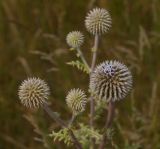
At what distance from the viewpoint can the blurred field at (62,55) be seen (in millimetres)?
3719

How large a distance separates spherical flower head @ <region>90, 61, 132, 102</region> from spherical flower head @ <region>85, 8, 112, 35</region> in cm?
39

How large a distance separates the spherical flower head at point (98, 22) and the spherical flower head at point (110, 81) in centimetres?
39

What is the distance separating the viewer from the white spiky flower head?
222 cm

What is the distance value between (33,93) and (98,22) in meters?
0.62

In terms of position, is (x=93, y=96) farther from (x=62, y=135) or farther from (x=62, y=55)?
(x=62, y=55)

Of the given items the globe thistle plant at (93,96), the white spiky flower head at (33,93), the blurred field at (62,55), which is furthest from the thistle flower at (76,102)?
the blurred field at (62,55)

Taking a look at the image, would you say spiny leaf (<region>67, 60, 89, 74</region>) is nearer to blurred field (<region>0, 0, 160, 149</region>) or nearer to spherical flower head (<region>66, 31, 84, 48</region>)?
spherical flower head (<region>66, 31, 84, 48</region>)

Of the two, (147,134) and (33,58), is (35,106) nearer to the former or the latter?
(147,134)

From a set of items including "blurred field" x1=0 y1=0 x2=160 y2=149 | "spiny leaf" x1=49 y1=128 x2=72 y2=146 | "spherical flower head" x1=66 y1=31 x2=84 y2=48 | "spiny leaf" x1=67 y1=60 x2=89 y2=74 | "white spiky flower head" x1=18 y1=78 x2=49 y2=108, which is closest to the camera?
"spiny leaf" x1=49 y1=128 x2=72 y2=146

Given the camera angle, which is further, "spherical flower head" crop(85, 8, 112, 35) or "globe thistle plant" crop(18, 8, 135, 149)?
"spherical flower head" crop(85, 8, 112, 35)

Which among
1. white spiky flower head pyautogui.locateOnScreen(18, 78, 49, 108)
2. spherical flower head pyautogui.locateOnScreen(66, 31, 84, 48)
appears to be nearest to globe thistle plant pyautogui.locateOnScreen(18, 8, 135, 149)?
white spiky flower head pyautogui.locateOnScreen(18, 78, 49, 108)

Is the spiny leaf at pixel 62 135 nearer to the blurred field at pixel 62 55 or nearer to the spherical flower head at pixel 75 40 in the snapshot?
the spherical flower head at pixel 75 40

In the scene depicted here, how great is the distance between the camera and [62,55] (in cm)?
410

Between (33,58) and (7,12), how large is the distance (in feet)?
1.68
